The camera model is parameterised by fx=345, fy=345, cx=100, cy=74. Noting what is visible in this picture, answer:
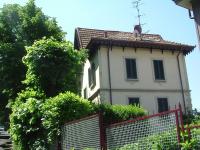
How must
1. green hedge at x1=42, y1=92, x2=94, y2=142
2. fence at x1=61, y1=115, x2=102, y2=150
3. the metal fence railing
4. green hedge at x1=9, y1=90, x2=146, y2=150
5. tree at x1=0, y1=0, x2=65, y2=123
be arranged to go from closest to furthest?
the metal fence railing
fence at x1=61, y1=115, x2=102, y2=150
green hedge at x1=42, y1=92, x2=94, y2=142
green hedge at x1=9, y1=90, x2=146, y2=150
tree at x1=0, y1=0, x2=65, y2=123

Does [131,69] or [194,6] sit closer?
[194,6]

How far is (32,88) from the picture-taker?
18125 millimetres

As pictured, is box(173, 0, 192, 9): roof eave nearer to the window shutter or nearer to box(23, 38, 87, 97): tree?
box(23, 38, 87, 97): tree

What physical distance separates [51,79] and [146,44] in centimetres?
1003

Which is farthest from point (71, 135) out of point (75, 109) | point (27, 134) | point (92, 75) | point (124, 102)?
point (92, 75)

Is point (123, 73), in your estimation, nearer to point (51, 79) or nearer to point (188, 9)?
point (51, 79)

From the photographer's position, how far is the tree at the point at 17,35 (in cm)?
2353

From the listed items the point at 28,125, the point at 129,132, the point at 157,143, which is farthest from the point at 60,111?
the point at 157,143

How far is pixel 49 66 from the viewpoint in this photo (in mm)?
17672

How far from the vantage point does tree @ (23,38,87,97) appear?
17.8 meters

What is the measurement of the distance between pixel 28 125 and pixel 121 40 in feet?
38.6

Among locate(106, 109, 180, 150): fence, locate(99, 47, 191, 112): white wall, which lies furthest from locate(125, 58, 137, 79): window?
locate(106, 109, 180, 150): fence

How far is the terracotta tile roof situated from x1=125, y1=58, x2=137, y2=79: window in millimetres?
1188

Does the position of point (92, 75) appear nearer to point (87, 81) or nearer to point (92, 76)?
point (92, 76)
